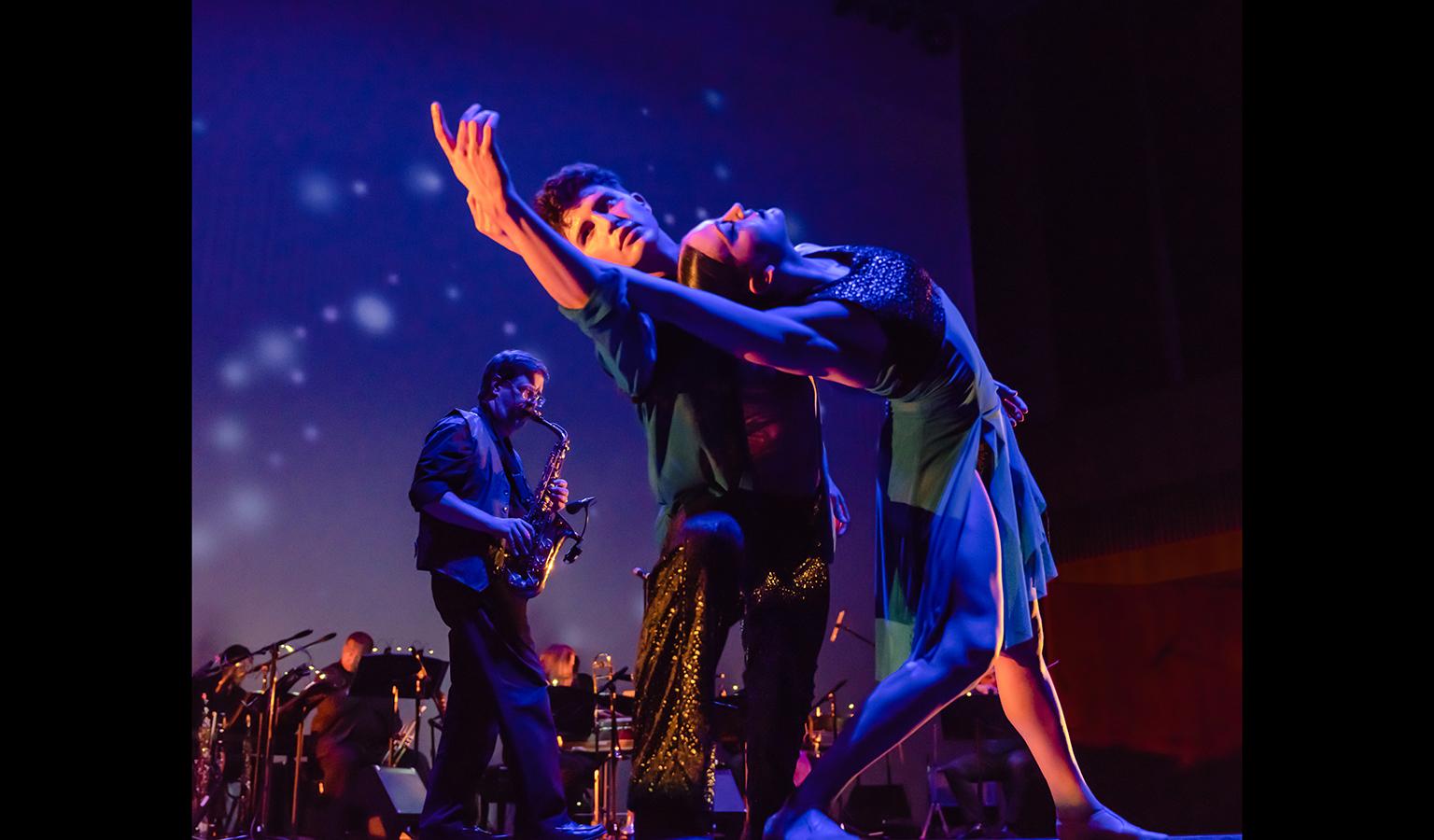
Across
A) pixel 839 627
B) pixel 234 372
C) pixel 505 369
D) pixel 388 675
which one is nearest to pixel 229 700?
pixel 388 675

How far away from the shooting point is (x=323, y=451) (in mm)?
6691

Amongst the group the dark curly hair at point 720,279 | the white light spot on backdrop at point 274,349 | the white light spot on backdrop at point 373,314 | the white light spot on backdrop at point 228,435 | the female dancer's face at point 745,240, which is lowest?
the dark curly hair at point 720,279

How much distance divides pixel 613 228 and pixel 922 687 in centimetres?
110

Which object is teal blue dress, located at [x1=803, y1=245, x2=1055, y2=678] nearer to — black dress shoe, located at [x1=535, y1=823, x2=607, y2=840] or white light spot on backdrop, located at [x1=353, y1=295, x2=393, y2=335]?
black dress shoe, located at [x1=535, y1=823, x2=607, y2=840]

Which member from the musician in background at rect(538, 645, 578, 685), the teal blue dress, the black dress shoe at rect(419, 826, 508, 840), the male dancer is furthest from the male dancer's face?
the musician in background at rect(538, 645, 578, 685)

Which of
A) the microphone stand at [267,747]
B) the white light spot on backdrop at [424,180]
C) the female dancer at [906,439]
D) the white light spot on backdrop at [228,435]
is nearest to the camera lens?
the female dancer at [906,439]

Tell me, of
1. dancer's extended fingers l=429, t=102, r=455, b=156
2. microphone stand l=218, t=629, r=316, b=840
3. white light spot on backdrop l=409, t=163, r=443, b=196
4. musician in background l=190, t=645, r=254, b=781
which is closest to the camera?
dancer's extended fingers l=429, t=102, r=455, b=156

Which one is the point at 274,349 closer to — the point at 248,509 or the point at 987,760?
the point at 248,509

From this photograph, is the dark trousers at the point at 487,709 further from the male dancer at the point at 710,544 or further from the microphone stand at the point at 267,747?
the microphone stand at the point at 267,747

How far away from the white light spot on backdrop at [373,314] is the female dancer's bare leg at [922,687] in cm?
534

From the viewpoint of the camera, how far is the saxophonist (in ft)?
11.4

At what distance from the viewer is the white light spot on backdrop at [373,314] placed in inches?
270

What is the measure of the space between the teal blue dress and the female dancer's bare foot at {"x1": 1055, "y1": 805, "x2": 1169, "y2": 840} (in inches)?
14.1

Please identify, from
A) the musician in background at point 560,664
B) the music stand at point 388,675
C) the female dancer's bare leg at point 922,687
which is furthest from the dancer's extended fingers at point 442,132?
the musician in background at point 560,664
